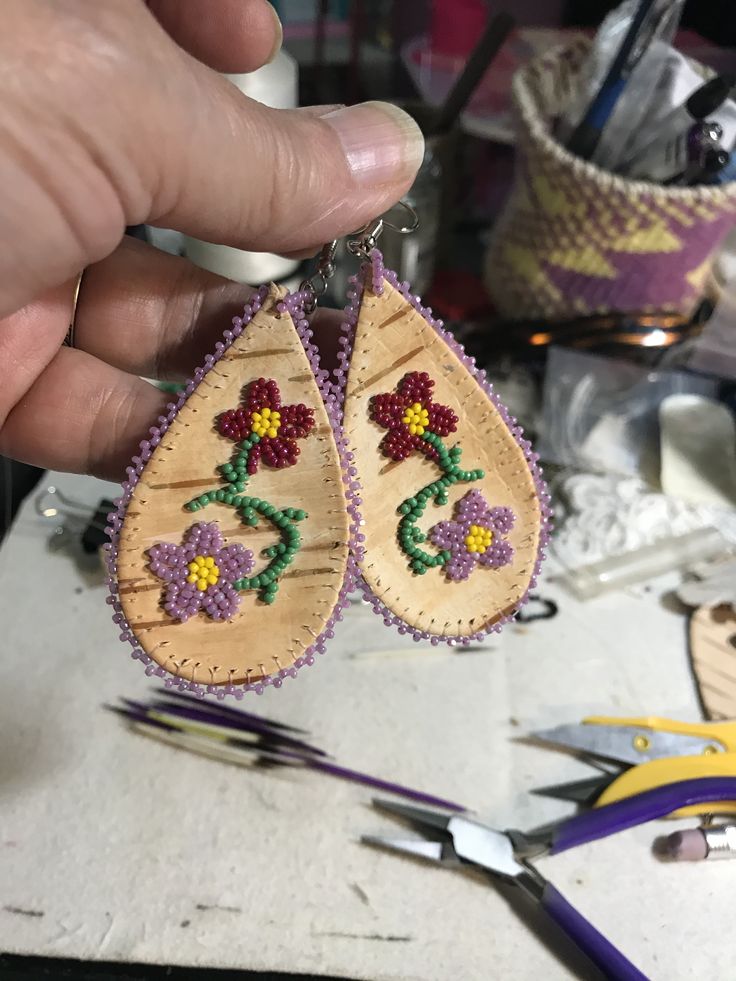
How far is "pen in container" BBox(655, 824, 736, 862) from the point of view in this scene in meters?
0.70

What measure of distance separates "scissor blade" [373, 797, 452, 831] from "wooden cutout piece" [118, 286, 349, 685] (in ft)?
0.79

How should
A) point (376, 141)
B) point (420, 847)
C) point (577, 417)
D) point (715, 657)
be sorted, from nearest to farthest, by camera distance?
point (376, 141) → point (420, 847) → point (715, 657) → point (577, 417)

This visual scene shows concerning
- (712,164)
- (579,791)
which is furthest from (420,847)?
(712,164)

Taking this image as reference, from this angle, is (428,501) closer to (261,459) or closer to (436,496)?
(436,496)

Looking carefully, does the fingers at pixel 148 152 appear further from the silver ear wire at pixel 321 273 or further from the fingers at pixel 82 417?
the fingers at pixel 82 417

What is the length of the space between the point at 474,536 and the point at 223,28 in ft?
1.45

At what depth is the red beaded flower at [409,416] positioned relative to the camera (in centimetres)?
62

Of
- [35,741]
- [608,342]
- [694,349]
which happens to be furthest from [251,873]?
[694,349]

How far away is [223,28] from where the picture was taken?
596mm

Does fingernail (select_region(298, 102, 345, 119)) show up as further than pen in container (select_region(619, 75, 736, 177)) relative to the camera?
No

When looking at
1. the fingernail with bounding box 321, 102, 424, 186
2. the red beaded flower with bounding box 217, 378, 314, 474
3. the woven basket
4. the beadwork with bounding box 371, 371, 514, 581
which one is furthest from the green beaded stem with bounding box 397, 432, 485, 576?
the woven basket

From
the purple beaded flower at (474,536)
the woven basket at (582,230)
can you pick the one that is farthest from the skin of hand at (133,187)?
the woven basket at (582,230)

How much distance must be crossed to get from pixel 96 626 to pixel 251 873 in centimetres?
32

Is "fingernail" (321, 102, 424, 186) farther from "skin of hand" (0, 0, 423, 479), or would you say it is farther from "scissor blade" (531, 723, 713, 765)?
"scissor blade" (531, 723, 713, 765)
